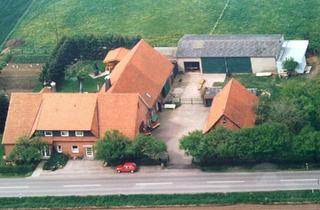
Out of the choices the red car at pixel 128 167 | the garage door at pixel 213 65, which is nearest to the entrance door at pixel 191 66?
the garage door at pixel 213 65

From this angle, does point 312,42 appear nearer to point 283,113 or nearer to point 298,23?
point 298,23

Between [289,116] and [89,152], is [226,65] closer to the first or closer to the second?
[289,116]

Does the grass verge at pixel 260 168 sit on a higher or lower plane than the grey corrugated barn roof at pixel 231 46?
lower

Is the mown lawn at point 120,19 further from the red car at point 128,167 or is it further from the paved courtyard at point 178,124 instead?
the red car at point 128,167

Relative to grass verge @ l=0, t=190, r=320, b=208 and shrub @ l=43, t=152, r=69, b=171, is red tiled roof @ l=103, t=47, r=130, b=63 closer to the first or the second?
shrub @ l=43, t=152, r=69, b=171

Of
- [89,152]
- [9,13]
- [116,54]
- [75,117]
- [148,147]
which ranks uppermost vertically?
[9,13]

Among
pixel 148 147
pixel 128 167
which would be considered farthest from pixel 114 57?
pixel 128 167

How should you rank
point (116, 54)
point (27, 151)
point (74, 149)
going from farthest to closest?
point (116, 54) < point (74, 149) < point (27, 151)
